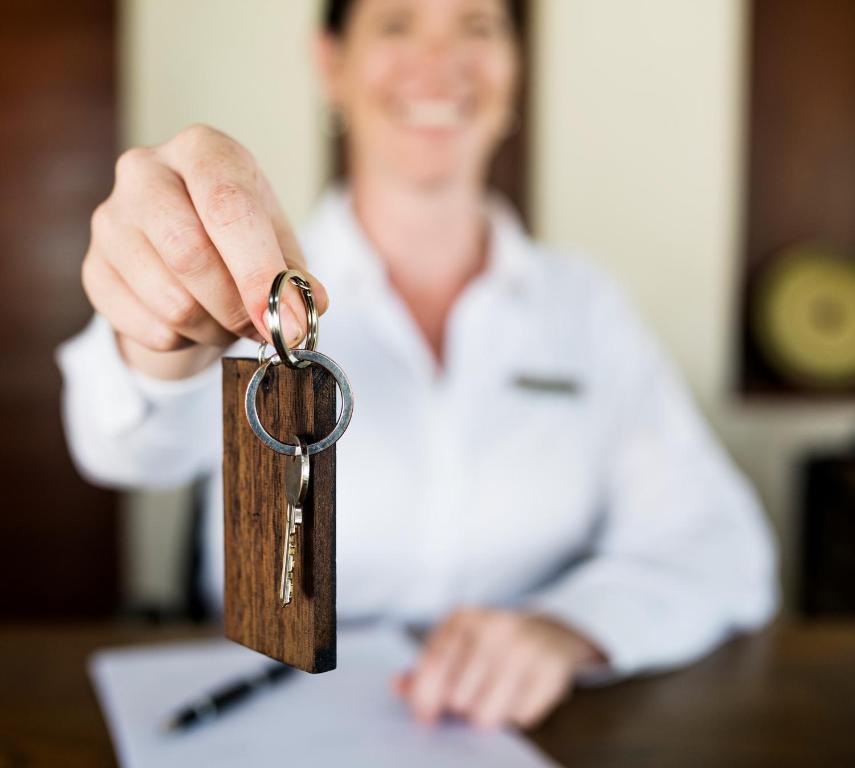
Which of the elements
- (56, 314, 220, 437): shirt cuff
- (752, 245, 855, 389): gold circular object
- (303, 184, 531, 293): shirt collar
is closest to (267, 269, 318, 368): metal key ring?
(56, 314, 220, 437): shirt cuff

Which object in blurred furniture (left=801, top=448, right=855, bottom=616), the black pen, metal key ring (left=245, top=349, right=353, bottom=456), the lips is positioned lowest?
blurred furniture (left=801, top=448, right=855, bottom=616)

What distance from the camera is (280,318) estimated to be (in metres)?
0.32

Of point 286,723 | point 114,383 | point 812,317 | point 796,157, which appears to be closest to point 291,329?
point 114,383

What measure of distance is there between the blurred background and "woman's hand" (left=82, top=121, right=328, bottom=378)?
6.24 ft

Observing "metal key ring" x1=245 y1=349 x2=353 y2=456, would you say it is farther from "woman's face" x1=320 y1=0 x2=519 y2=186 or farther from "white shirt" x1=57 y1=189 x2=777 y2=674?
"woman's face" x1=320 y1=0 x2=519 y2=186

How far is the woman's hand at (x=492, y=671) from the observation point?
0.72 meters

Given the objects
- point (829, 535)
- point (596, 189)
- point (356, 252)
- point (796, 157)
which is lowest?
point (829, 535)

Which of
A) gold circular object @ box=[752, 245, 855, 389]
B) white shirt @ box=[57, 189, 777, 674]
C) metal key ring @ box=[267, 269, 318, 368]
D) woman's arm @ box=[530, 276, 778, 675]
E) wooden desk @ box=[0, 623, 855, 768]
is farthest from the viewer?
gold circular object @ box=[752, 245, 855, 389]

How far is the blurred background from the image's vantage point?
2.18 meters

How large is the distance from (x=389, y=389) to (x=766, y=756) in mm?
660

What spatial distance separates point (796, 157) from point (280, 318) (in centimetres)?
265

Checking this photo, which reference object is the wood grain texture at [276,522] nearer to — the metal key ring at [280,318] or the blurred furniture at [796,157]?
the metal key ring at [280,318]

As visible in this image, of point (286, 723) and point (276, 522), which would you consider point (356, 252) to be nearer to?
point (286, 723)

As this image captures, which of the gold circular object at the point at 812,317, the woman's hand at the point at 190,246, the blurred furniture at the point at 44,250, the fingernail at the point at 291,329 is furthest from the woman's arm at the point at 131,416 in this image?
the gold circular object at the point at 812,317
